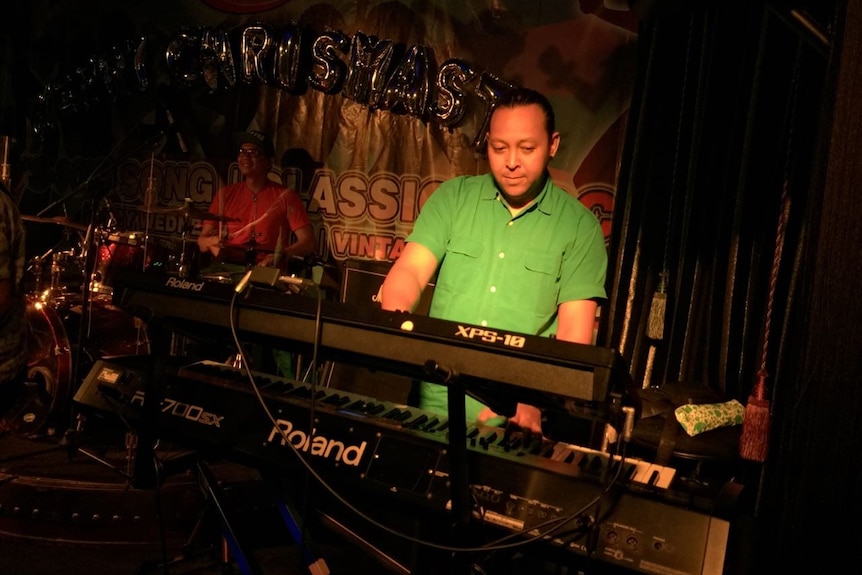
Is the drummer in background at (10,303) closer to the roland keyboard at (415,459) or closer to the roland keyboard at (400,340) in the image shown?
the roland keyboard at (415,459)

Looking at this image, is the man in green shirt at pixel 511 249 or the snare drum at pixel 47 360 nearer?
the man in green shirt at pixel 511 249

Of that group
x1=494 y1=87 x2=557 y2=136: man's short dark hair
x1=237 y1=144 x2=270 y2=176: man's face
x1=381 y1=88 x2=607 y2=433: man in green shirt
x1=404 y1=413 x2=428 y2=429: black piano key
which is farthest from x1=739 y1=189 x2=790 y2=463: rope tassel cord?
x1=237 y1=144 x2=270 y2=176: man's face

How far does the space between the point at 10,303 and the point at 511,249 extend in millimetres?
2380

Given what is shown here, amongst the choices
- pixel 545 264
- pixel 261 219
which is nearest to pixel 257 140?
pixel 261 219

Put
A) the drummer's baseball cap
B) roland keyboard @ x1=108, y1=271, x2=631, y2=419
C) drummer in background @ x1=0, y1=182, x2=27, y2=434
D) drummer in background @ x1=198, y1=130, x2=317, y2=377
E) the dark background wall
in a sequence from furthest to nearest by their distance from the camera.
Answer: the drummer's baseball cap
drummer in background @ x1=198, y1=130, x2=317, y2=377
the dark background wall
drummer in background @ x1=0, y1=182, x2=27, y2=434
roland keyboard @ x1=108, y1=271, x2=631, y2=419

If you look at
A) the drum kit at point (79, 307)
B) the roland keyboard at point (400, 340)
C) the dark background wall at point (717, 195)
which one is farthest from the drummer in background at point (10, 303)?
the dark background wall at point (717, 195)

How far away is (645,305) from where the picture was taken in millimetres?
3793

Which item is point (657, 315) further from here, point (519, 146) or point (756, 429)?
point (519, 146)

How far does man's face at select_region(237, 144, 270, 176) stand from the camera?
16.8 ft

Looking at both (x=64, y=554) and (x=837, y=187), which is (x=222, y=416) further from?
(x=64, y=554)

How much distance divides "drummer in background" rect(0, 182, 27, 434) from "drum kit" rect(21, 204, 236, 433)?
31.3 inches

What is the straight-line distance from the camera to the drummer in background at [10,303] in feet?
9.45

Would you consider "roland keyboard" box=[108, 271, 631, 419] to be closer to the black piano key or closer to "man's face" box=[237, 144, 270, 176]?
the black piano key

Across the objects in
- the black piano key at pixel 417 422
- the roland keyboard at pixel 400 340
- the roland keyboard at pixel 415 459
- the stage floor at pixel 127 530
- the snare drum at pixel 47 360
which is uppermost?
the roland keyboard at pixel 400 340
